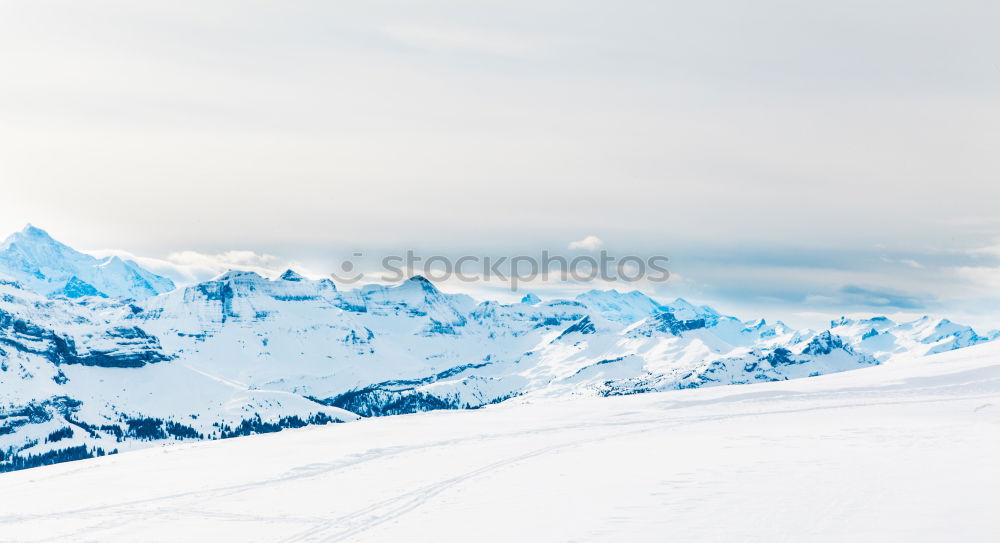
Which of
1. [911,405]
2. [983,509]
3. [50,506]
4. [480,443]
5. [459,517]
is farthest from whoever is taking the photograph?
[911,405]

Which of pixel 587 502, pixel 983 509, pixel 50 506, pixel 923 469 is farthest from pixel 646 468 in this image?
pixel 50 506

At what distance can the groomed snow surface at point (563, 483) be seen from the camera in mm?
28062

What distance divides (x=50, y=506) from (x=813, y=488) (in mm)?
30875

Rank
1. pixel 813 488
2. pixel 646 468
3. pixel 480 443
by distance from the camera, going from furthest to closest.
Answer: pixel 480 443 → pixel 646 468 → pixel 813 488

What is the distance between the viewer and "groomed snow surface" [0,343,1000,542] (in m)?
28.1

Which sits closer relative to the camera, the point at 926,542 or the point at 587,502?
the point at 926,542

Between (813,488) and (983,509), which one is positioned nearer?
(983,509)

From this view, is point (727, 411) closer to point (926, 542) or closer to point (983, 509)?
point (983, 509)

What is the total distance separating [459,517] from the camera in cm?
3044

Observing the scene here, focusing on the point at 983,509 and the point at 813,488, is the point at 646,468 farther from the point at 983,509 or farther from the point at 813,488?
the point at 983,509

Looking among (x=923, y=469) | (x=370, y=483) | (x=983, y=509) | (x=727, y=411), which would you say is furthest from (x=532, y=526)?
(x=727, y=411)

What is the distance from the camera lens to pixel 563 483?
119 ft

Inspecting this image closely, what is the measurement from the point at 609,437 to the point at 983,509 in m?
25.1

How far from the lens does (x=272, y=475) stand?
40.8 metres
